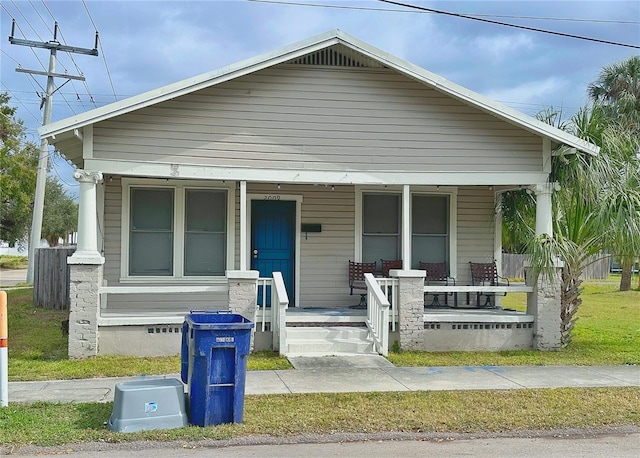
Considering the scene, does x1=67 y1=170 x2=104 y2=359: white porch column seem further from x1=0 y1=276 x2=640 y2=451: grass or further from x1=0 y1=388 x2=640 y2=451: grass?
x1=0 y1=388 x2=640 y2=451: grass

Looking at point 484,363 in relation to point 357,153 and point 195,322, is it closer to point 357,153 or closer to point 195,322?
point 357,153

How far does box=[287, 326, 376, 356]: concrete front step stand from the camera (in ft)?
34.6

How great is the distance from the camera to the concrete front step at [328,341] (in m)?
10.5

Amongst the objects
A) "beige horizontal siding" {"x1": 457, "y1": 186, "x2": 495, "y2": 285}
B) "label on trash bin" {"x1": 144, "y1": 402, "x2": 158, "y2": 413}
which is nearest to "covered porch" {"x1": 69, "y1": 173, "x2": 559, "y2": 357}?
"beige horizontal siding" {"x1": 457, "y1": 186, "x2": 495, "y2": 285}

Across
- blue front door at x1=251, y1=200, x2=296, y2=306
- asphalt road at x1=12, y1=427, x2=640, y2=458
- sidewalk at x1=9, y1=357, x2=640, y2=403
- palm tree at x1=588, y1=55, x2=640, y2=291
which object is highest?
palm tree at x1=588, y1=55, x2=640, y2=291

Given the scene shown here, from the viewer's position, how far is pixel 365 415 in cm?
691

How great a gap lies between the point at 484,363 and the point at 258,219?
5237 mm

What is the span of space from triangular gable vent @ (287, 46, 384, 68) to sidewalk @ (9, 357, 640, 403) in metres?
5.22

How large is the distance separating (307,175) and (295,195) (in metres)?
1.74

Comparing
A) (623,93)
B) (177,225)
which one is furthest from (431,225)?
(623,93)

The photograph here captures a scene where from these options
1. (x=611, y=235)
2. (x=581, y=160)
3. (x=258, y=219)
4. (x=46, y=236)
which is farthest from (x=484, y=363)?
(x=46, y=236)

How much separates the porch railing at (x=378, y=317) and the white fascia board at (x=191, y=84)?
13.6ft

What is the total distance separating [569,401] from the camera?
25.2 feet

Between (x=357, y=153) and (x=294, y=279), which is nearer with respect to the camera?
(x=357, y=153)
